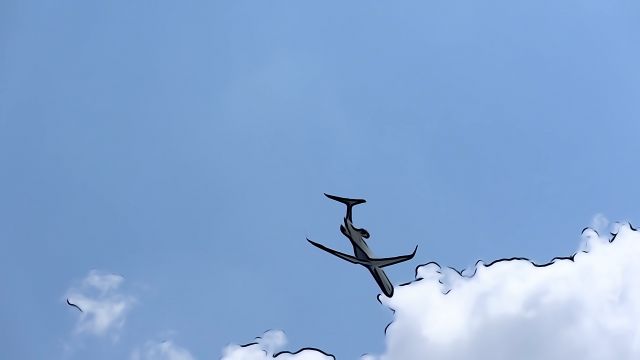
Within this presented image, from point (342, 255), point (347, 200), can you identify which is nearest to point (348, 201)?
point (347, 200)

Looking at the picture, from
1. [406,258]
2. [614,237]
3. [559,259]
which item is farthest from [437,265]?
[614,237]

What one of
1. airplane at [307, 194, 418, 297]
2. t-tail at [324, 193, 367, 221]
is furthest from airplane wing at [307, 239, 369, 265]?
t-tail at [324, 193, 367, 221]

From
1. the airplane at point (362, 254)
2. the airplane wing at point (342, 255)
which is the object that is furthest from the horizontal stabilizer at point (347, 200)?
the airplane wing at point (342, 255)

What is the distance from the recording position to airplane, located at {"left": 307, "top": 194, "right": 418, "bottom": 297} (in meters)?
49.3

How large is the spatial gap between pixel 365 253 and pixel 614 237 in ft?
57.6

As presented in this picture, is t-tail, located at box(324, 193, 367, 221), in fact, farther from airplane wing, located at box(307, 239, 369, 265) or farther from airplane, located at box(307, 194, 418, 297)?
airplane wing, located at box(307, 239, 369, 265)

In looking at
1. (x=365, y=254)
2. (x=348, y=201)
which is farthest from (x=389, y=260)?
(x=348, y=201)

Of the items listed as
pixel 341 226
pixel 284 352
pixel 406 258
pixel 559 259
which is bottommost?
pixel 284 352

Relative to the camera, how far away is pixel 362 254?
166ft

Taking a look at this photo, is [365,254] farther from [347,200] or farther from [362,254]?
[347,200]

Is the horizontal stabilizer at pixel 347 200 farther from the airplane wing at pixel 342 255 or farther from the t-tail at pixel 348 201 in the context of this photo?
the airplane wing at pixel 342 255

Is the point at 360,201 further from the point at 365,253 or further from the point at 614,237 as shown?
the point at 614,237

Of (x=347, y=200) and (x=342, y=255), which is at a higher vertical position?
(x=347, y=200)

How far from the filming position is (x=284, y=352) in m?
43.4
